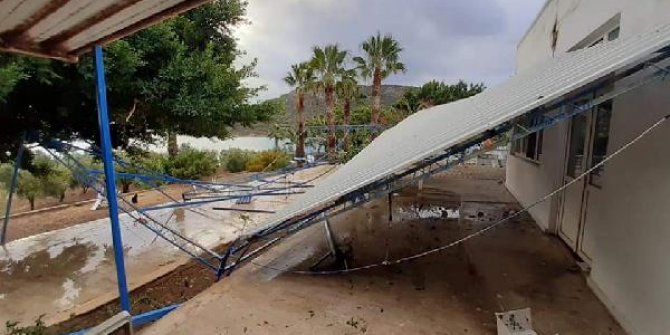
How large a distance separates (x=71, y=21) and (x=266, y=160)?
17750 millimetres

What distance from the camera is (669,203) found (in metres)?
2.49

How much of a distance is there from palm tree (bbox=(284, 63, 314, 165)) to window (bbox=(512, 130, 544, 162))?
14.6 metres

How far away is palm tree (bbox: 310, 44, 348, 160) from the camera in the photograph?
71.0 ft

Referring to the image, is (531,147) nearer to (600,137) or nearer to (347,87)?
(600,137)

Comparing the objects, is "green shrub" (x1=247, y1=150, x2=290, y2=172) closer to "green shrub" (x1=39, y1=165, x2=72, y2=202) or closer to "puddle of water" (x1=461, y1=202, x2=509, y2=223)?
"green shrub" (x1=39, y1=165, x2=72, y2=202)

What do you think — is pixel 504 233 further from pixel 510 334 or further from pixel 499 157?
pixel 499 157

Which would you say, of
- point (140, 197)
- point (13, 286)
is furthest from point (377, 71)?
point (13, 286)

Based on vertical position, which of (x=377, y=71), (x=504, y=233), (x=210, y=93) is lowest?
(x=504, y=233)

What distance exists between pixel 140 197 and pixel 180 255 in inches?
248

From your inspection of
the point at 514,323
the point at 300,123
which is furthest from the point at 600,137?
the point at 300,123

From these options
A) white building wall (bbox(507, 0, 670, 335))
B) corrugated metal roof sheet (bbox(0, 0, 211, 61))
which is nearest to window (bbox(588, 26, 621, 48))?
white building wall (bbox(507, 0, 670, 335))

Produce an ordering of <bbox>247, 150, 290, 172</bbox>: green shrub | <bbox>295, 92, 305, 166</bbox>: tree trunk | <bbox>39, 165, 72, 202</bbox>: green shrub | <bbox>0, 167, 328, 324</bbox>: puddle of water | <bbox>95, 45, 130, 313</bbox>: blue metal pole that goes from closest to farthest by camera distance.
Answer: <bbox>95, 45, 130, 313</bbox>: blue metal pole → <bbox>0, 167, 328, 324</bbox>: puddle of water → <bbox>39, 165, 72, 202</bbox>: green shrub → <bbox>247, 150, 290, 172</bbox>: green shrub → <bbox>295, 92, 305, 166</bbox>: tree trunk

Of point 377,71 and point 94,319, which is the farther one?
point 377,71

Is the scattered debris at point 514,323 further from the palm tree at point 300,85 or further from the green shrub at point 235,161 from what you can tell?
the palm tree at point 300,85
